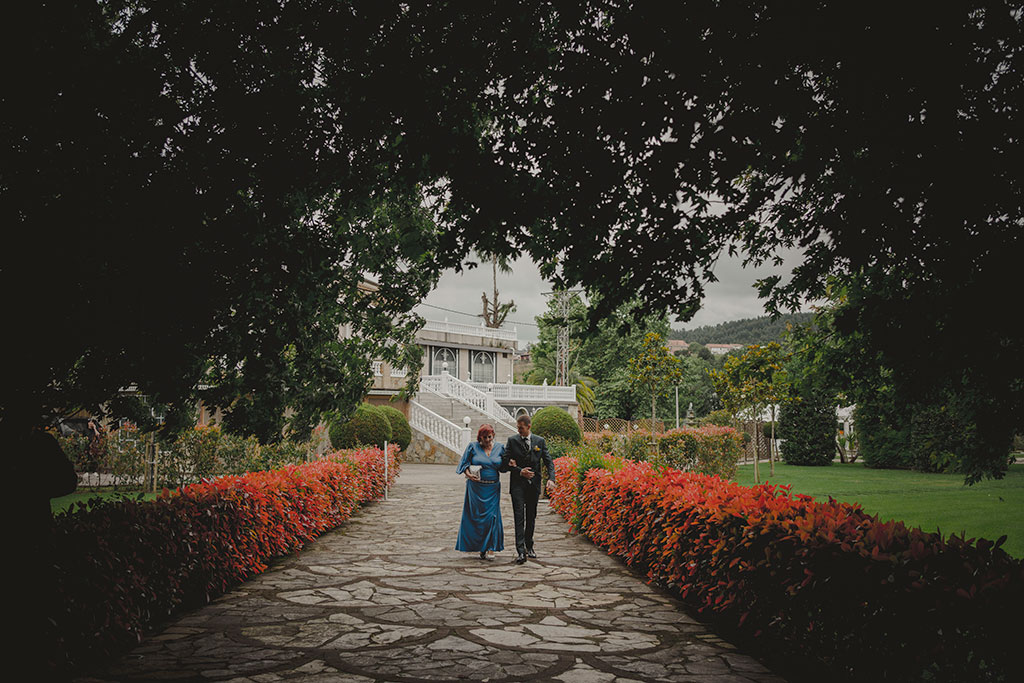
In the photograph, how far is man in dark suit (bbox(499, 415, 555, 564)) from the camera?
917cm

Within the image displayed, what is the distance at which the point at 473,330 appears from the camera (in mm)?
47312

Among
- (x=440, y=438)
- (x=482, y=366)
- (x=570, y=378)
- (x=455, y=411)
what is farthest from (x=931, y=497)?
(x=570, y=378)

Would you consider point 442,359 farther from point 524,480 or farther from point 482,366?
point 524,480

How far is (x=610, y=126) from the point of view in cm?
386

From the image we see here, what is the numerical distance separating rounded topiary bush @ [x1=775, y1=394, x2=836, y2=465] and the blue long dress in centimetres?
2456

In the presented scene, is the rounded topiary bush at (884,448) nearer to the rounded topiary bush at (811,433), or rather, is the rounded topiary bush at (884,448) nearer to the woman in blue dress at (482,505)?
the rounded topiary bush at (811,433)

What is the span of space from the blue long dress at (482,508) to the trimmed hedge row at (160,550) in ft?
7.94

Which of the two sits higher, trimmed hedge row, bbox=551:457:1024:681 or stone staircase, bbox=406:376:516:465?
trimmed hedge row, bbox=551:457:1024:681

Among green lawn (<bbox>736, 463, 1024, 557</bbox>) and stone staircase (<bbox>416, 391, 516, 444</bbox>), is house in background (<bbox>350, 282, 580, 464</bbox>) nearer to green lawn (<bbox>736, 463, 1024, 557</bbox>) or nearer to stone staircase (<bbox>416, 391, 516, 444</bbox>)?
stone staircase (<bbox>416, 391, 516, 444</bbox>)

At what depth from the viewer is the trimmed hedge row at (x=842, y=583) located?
346 cm

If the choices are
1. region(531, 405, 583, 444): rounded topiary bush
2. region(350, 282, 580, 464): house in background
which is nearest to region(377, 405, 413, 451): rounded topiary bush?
region(350, 282, 580, 464): house in background

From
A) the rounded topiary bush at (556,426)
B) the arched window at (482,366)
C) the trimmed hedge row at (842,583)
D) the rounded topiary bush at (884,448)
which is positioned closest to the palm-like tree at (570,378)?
the arched window at (482,366)

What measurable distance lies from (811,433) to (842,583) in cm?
2914

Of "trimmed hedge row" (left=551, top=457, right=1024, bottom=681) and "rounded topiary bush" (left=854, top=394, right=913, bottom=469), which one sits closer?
"trimmed hedge row" (left=551, top=457, right=1024, bottom=681)
